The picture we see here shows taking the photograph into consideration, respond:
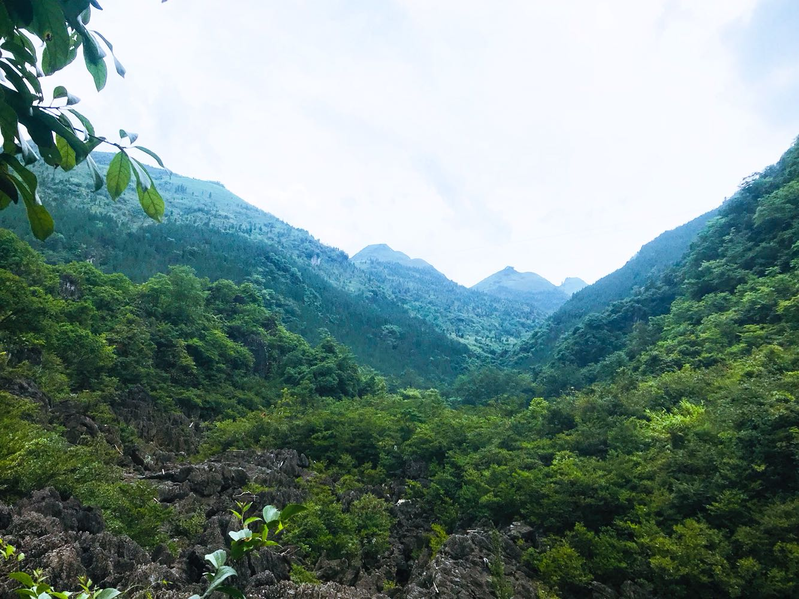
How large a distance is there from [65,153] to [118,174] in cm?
13

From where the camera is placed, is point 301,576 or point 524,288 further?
point 524,288

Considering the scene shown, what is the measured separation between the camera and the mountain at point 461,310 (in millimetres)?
71188

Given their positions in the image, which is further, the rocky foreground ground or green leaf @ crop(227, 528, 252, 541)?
the rocky foreground ground

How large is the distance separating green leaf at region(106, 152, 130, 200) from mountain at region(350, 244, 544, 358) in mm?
52816

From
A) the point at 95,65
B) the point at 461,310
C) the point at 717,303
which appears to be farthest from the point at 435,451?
the point at 461,310

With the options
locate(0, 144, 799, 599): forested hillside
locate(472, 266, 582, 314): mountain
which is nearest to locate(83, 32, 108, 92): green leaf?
locate(0, 144, 799, 599): forested hillside

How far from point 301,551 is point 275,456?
4.88 m

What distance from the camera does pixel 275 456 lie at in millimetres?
12008

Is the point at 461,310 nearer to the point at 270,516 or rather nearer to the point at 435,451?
the point at 435,451

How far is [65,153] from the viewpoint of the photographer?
896 mm

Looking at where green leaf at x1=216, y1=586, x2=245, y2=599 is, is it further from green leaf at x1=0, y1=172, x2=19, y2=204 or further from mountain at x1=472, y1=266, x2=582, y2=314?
mountain at x1=472, y1=266, x2=582, y2=314

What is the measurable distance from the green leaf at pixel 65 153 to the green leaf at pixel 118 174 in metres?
0.08

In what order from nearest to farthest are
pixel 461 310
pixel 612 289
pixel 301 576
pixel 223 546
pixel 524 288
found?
pixel 223 546 → pixel 301 576 → pixel 612 289 → pixel 461 310 → pixel 524 288

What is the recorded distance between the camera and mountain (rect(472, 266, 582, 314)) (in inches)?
5632
